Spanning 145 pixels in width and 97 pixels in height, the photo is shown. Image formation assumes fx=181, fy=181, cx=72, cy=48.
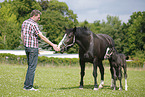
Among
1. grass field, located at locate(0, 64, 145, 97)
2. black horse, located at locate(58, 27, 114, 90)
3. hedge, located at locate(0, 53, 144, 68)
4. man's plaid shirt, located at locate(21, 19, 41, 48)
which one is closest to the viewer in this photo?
grass field, located at locate(0, 64, 145, 97)

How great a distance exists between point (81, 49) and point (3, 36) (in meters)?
42.7

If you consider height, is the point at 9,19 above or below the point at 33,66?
above

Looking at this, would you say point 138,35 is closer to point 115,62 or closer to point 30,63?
point 115,62

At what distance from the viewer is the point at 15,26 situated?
160ft

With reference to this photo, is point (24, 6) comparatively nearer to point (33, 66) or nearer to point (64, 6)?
point (64, 6)

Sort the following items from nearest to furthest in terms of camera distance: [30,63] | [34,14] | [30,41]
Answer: [30,41] → [30,63] → [34,14]

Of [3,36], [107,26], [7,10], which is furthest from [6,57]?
[107,26]

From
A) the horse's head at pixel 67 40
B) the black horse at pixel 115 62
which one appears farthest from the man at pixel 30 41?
the black horse at pixel 115 62

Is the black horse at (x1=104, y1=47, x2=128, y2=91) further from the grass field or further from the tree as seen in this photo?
the tree

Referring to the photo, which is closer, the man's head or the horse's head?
the man's head

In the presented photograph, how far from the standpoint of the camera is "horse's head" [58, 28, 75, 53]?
862 centimetres

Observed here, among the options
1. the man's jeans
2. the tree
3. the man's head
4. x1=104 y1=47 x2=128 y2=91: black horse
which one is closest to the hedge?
the tree

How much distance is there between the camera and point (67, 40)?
8719mm

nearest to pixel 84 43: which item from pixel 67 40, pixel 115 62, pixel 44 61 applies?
pixel 67 40
